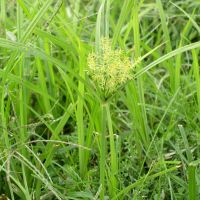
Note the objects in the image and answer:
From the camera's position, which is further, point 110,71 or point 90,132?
point 90,132

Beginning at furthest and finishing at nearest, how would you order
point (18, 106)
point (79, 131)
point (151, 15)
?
point (151, 15) < point (18, 106) < point (79, 131)

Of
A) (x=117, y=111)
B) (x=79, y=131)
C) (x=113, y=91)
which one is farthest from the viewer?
(x=117, y=111)

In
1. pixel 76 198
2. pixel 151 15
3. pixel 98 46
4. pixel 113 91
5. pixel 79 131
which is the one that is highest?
pixel 151 15

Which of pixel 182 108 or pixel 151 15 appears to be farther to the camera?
pixel 151 15

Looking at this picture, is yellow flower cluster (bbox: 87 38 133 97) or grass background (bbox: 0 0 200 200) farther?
grass background (bbox: 0 0 200 200)

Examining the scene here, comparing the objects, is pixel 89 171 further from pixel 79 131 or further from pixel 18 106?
pixel 18 106

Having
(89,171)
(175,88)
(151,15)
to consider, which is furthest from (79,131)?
(151,15)

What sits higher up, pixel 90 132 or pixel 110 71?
pixel 110 71

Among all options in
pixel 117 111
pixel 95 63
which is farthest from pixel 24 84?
pixel 117 111

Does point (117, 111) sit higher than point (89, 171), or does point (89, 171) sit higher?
point (117, 111)

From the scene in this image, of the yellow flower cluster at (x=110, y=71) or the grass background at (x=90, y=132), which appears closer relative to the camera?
the yellow flower cluster at (x=110, y=71)
